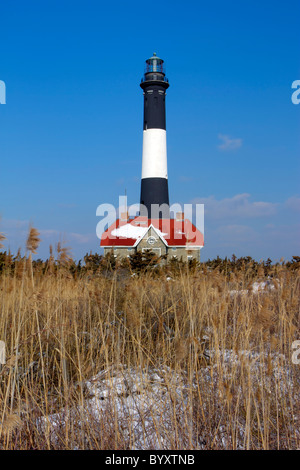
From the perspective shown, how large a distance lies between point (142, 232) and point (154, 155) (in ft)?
16.6

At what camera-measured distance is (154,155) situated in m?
28.1

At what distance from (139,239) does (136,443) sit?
24.0 metres

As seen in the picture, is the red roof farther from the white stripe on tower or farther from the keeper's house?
the white stripe on tower

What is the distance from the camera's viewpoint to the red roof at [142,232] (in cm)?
2711

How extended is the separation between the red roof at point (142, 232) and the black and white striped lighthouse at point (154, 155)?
2.87 ft

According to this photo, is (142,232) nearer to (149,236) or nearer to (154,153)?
(149,236)

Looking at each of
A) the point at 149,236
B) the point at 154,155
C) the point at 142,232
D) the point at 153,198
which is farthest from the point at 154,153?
the point at 149,236

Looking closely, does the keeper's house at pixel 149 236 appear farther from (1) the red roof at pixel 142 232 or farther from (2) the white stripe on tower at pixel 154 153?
(2) the white stripe on tower at pixel 154 153

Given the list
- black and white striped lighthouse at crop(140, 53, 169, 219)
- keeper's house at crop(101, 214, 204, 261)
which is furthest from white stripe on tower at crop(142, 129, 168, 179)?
keeper's house at crop(101, 214, 204, 261)

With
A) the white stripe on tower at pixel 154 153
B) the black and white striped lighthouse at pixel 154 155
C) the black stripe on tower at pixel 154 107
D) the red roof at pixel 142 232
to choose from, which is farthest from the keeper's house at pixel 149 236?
the black stripe on tower at pixel 154 107

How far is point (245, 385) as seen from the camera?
2902 mm

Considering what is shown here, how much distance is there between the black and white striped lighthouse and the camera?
92.3 ft

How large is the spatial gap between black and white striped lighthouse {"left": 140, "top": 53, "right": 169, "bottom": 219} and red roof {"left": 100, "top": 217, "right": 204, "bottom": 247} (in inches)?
34.5
